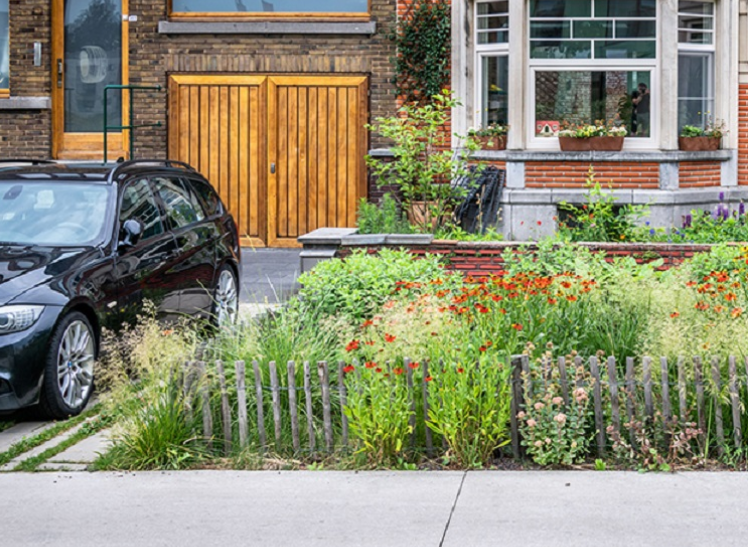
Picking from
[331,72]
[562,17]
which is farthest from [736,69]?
[331,72]

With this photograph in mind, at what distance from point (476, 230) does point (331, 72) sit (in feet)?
13.8

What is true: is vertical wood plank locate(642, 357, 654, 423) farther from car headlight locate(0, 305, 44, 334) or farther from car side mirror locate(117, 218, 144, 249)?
car side mirror locate(117, 218, 144, 249)

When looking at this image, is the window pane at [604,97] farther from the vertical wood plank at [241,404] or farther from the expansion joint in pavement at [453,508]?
the expansion joint in pavement at [453,508]

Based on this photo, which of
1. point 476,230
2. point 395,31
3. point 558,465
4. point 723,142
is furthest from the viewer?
point 395,31

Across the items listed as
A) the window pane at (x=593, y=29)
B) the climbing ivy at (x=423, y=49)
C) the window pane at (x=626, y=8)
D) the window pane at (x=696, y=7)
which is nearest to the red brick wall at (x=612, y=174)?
the window pane at (x=593, y=29)

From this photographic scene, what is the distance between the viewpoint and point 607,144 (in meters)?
15.6

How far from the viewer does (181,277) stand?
418 inches

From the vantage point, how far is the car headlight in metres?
8.30

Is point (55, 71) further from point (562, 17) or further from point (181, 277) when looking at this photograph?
point (181, 277)

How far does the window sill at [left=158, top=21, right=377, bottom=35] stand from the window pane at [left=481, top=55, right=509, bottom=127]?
1.97 metres

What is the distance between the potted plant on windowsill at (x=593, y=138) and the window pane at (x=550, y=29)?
118cm

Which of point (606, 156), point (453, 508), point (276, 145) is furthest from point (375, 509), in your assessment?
point (276, 145)

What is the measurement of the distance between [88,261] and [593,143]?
8.01 metres

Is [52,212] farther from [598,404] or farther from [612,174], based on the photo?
[612,174]
